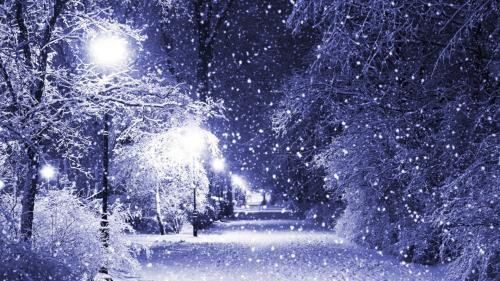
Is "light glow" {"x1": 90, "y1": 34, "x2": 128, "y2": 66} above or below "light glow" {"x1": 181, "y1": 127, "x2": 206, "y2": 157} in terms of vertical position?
above

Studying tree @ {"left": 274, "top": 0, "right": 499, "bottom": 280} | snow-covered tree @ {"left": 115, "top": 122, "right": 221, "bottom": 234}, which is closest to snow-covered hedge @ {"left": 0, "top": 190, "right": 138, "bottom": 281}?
snow-covered tree @ {"left": 115, "top": 122, "right": 221, "bottom": 234}

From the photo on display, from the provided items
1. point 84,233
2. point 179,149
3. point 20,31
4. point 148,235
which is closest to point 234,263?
point 179,149

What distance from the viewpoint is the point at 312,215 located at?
38000 millimetres

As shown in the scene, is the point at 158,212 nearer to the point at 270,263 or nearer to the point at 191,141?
the point at 270,263

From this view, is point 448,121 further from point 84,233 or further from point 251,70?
point 251,70

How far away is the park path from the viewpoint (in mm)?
13102

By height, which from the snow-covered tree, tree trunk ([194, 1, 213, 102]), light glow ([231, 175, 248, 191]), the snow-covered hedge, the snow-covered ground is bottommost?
the snow-covered ground

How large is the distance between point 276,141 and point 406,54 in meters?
18.7

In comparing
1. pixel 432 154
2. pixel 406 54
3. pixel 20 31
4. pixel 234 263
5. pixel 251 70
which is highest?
pixel 251 70

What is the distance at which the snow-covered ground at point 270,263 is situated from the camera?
13109 mm

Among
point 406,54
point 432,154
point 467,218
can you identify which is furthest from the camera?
point 406,54

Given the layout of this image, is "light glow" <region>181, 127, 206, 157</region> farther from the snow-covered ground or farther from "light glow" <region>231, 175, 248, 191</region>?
"light glow" <region>231, 175, 248, 191</region>

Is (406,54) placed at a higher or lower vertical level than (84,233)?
higher

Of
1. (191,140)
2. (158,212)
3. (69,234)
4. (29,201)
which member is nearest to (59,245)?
(69,234)
